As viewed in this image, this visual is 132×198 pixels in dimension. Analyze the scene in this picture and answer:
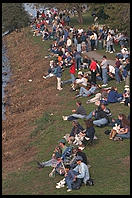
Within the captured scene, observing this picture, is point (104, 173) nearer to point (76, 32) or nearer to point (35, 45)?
point (76, 32)

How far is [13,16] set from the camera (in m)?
58.6

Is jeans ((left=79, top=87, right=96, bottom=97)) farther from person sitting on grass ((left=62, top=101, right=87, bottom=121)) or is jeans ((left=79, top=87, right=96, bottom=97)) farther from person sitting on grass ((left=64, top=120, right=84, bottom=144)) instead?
person sitting on grass ((left=64, top=120, right=84, bottom=144))

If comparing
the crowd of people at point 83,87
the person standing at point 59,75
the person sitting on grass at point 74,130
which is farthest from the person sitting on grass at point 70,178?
the person standing at point 59,75

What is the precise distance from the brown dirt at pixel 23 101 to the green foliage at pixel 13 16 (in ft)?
37.7

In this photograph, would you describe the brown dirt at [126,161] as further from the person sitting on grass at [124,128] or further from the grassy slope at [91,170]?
the person sitting on grass at [124,128]

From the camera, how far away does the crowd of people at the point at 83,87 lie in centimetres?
1647

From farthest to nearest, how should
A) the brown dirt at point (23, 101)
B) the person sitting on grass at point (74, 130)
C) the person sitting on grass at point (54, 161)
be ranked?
the brown dirt at point (23, 101), the person sitting on grass at point (74, 130), the person sitting on grass at point (54, 161)

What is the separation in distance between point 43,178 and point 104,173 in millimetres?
2107

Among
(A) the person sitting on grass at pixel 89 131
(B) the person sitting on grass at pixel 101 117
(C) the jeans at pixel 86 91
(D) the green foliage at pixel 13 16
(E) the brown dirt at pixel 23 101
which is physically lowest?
(D) the green foliage at pixel 13 16

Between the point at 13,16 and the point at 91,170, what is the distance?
4389 centimetres

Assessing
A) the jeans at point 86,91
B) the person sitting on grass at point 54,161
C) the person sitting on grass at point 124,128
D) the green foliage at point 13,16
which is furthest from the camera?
the green foliage at point 13,16

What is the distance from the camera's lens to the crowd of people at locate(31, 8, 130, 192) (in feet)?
54.0

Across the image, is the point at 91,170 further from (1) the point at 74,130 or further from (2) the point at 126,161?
(1) the point at 74,130

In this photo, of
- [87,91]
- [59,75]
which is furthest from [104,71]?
[59,75]
